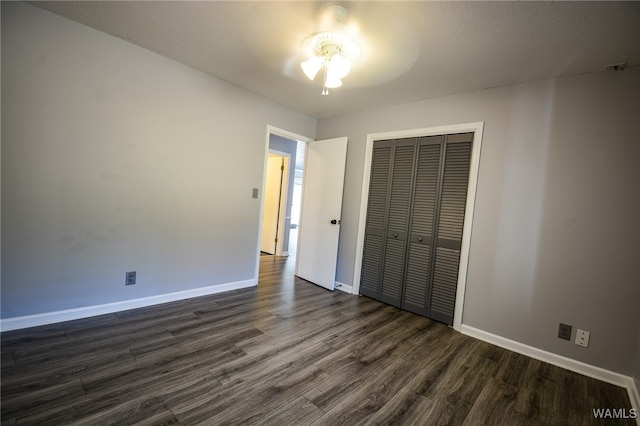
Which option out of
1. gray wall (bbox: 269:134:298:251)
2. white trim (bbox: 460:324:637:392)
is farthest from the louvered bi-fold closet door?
gray wall (bbox: 269:134:298:251)

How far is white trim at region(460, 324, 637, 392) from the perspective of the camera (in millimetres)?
2020

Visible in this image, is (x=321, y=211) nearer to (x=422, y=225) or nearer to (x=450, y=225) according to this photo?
(x=422, y=225)

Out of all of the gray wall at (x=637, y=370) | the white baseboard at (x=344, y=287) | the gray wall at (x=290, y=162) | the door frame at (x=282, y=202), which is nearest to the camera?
the gray wall at (x=637, y=370)

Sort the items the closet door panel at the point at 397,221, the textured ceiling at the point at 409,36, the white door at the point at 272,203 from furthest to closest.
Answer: the white door at the point at 272,203 < the closet door panel at the point at 397,221 < the textured ceiling at the point at 409,36

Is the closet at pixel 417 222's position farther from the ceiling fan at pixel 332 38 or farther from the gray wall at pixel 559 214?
the ceiling fan at pixel 332 38

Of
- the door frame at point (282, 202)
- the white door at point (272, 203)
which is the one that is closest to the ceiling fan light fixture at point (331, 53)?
the door frame at point (282, 202)

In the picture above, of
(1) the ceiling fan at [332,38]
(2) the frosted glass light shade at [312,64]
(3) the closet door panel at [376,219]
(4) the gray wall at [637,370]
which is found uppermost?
(1) the ceiling fan at [332,38]

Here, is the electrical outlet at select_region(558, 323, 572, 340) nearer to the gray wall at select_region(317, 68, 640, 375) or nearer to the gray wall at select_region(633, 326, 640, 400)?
the gray wall at select_region(317, 68, 640, 375)

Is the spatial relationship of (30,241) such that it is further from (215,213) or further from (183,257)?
(215,213)

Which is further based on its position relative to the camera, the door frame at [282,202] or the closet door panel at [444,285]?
the door frame at [282,202]

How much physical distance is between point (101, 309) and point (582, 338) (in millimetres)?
4006

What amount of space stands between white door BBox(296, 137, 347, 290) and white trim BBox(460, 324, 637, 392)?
1.74 meters

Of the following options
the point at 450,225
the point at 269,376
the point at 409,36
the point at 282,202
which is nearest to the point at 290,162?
the point at 282,202

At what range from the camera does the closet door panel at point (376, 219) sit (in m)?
3.36
